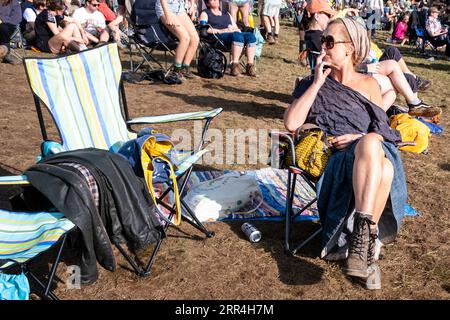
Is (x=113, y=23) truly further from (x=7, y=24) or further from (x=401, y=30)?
(x=401, y=30)

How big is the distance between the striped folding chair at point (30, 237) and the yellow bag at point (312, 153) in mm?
1374

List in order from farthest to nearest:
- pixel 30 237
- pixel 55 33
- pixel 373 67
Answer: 1. pixel 55 33
2. pixel 373 67
3. pixel 30 237

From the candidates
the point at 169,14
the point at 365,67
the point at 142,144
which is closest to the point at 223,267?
the point at 142,144

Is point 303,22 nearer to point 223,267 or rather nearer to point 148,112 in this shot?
point 148,112

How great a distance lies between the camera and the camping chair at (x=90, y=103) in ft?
10.1

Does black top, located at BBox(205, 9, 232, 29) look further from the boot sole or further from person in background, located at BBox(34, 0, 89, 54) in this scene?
the boot sole

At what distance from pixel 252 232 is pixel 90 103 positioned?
1.40 m

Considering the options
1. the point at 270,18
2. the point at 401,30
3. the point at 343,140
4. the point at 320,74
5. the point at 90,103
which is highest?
the point at 320,74

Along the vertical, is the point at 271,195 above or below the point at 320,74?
below

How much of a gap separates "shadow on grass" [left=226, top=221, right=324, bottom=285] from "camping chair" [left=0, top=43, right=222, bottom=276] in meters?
0.36

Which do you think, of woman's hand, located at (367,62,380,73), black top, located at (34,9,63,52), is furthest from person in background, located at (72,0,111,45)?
woman's hand, located at (367,62,380,73)

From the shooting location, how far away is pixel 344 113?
10.1ft

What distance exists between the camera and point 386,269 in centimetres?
294

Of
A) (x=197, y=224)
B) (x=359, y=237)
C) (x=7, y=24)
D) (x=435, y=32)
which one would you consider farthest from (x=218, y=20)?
(x=435, y=32)
